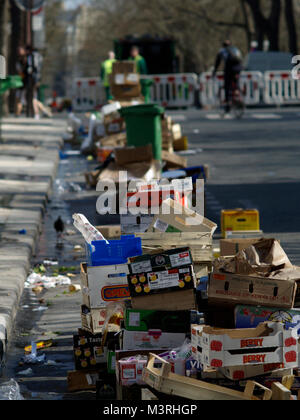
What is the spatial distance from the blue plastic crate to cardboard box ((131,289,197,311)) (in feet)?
2.36

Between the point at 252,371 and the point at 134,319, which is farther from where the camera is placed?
the point at 134,319

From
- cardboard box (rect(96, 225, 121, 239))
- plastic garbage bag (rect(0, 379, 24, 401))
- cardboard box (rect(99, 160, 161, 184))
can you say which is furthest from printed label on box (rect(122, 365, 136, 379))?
cardboard box (rect(99, 160, 161, 184))

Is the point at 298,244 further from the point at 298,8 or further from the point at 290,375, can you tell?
the point at 298,8

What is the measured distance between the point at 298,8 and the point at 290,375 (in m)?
69.1

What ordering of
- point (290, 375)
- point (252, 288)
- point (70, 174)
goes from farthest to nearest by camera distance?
point (70, 174)
point (252, 288)
point (290, 375)

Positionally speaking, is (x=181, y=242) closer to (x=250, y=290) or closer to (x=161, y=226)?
(x=161, y=226)

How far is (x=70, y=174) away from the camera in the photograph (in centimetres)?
1833

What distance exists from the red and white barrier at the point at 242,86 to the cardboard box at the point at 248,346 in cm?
3089

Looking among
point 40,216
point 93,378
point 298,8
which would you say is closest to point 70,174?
point 40,216

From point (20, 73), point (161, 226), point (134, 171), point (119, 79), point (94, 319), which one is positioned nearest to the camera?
point (94, 319)

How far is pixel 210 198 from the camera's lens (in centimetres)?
1437

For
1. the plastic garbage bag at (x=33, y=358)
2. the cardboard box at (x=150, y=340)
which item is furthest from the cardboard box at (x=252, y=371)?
the plastic garbage bag at (x=33, y=358)

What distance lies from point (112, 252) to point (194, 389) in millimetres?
1988

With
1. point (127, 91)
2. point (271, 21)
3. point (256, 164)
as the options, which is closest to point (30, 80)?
point (127, 91)
